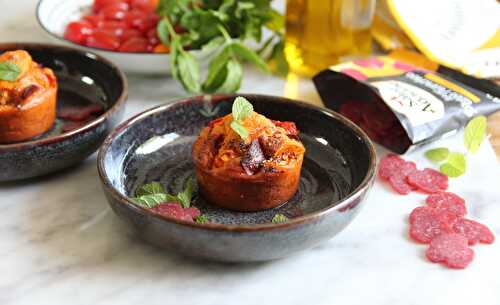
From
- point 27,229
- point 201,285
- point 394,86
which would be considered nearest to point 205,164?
point 201,285

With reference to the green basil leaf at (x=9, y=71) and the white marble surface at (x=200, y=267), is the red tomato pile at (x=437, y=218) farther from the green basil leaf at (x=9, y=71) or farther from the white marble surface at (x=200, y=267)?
the green basil leaf at (x=9, y=71)

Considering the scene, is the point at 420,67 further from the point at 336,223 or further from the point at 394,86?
the point at 336,223

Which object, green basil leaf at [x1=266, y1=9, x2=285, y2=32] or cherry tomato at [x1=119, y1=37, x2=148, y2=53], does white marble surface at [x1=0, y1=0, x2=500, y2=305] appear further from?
green basil leaf at [x1=266, y1=9, x2=285, y2=32]

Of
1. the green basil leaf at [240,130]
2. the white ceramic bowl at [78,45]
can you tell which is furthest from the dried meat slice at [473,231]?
the white ceramic bowl at [78,45]

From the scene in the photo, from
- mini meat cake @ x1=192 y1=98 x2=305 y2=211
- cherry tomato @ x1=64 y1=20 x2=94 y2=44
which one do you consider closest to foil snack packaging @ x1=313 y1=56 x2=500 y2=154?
mini meat cake @ x1=192 y1=98 x2=305 y2=211

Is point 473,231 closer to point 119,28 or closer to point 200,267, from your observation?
point 200,267
